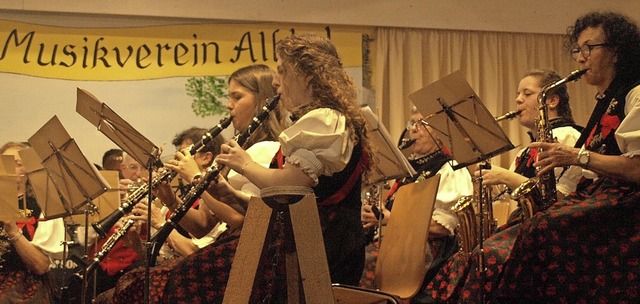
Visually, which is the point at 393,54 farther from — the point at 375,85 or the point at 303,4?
the point at 303,4

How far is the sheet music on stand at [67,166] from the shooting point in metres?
4.23

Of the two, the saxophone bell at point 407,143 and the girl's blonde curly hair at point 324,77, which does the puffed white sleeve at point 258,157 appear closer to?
the girl's blonde curly hair at point 324,77

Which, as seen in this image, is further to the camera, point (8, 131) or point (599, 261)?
point (8, 131)

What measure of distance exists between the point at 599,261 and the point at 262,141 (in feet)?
5.54

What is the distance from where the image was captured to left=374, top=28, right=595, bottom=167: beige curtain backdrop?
23.5 ft

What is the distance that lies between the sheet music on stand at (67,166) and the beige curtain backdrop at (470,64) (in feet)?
10.7

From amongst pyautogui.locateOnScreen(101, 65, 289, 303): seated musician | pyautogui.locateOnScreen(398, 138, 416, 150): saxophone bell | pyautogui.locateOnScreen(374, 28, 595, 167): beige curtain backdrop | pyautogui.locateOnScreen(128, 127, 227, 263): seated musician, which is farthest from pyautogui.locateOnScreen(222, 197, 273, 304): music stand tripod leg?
pyautogui.locateOnScreen(374, 28, 595, 167): beige curtain backdrop

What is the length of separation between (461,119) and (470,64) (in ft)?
12.0

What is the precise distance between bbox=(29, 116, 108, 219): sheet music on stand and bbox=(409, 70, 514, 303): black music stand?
1652 mm

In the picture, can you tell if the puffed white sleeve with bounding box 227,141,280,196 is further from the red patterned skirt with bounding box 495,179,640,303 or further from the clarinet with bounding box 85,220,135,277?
the red patterned skirt with bounding box 495,179,640,303

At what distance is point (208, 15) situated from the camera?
22.6 feet

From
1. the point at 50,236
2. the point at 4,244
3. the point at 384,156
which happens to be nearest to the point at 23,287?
the point at 4,244

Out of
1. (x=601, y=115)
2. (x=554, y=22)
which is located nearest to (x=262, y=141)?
(x=601, y=115)

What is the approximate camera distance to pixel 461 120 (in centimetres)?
377
